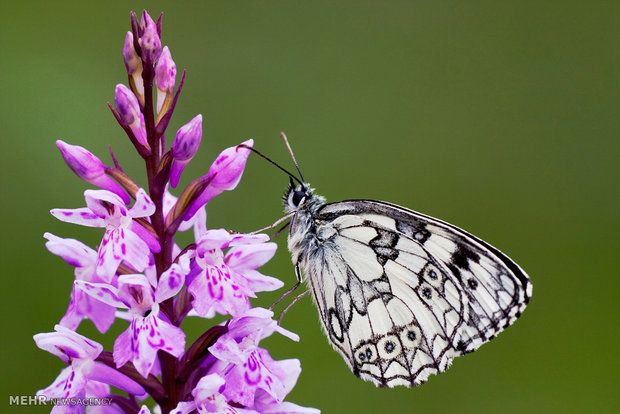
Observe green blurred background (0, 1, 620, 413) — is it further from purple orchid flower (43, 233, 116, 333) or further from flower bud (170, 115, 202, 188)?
flower bud (170, 115, 202, 188)

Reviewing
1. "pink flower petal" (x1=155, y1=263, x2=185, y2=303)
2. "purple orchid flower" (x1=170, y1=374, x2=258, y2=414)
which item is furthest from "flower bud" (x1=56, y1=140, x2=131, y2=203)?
"purple orchid flower" (x1=170, y1=374, x2=258, y2=414)

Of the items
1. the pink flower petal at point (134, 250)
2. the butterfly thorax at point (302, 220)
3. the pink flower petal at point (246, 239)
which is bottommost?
the pink flower petal at point (134, 250)

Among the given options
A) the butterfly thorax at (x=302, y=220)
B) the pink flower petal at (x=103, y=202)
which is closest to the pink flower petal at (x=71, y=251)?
the pink flower petal at (x=103, y=202)

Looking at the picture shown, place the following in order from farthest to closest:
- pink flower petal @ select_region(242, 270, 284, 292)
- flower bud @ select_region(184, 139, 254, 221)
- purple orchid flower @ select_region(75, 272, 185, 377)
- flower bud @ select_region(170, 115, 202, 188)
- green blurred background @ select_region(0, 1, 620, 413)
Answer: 1. green blurred background @ select_region(0, 1, 620, 413)
2. pink flower petal @ select_region(242, 270, 284, 292)
3. flower bud @ select_region(184, 139, 254, 221)
4. flower bud @ select_region(170, 115, 202, 188)
5. purple orchid flower @ select_region(75, 272, 185, 377)

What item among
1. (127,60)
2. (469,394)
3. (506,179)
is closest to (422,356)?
(127,60)

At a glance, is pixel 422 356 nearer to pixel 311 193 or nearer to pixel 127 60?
pixel 311 193

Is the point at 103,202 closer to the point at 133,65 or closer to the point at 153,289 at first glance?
the point at 153,289

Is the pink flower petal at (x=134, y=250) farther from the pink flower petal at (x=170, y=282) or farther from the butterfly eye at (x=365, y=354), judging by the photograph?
the butterfly eye at (x=365, y=354)
